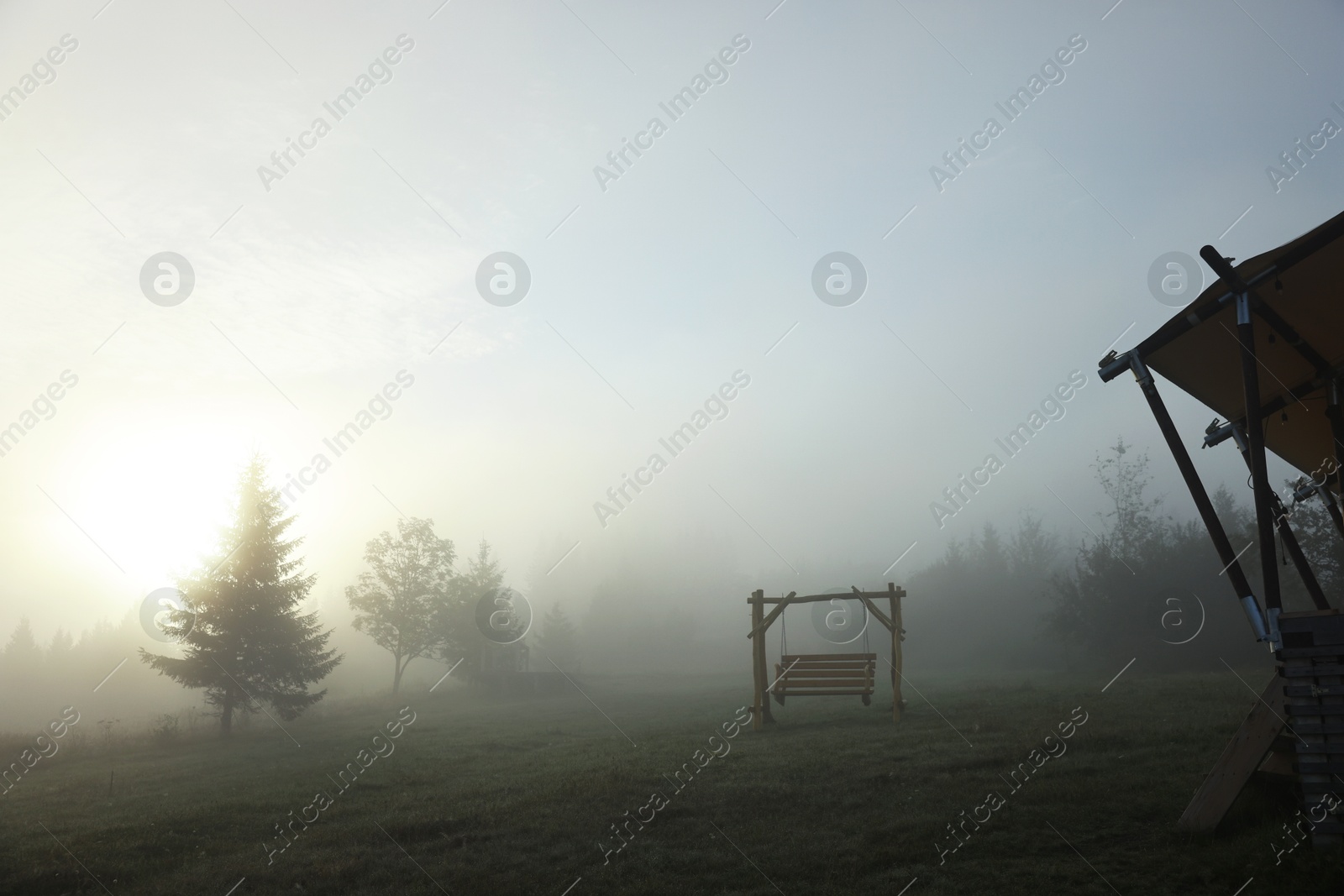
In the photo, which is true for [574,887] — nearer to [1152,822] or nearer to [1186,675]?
[1152,822]

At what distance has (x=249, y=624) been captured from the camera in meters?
26.8

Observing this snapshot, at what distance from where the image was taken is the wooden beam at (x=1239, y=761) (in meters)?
6.89

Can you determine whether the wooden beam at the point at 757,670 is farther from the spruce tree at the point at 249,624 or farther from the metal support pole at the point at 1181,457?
the spruce tree at the point at 249,624

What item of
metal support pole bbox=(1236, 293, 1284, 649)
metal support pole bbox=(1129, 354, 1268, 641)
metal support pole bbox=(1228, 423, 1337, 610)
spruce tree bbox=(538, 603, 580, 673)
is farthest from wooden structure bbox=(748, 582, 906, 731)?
spruce tree bbox=(538, 603, 580, 673)


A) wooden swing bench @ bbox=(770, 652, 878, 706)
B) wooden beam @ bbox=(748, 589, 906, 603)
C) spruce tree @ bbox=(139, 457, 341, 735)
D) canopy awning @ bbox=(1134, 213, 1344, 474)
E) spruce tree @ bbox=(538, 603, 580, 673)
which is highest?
spruce tree @ bbox=(139, 457, 341, 735)

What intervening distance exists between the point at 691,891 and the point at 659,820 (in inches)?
107

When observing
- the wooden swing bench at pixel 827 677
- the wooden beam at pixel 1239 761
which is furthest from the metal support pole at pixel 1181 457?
the wooden swing bench at pixel 827 677

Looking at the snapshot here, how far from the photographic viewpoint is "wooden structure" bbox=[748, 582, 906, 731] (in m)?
18.7

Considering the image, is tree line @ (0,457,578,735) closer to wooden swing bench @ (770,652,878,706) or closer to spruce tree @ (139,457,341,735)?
spruce tree @ (139,457,341,735)

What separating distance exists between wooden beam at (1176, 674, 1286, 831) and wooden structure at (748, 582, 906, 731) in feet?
36.1

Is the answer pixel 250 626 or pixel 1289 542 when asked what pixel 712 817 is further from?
pixel 250 626

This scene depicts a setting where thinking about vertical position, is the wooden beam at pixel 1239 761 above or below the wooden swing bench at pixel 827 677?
below

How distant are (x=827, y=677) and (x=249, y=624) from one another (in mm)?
21182

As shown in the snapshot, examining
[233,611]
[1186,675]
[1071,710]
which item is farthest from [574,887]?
[1186,675]
